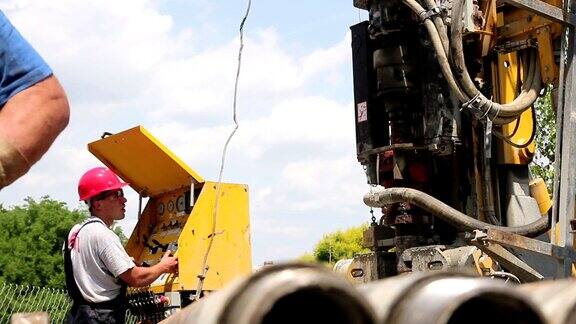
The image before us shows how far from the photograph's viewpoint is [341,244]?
24.3 m

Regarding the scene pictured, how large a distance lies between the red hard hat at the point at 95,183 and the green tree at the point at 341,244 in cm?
1623

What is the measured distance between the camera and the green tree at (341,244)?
22750mm

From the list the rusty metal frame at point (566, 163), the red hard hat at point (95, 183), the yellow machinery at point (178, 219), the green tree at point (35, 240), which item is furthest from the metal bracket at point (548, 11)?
the green tree at point (35, 240)

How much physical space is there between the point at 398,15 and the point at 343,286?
6113 millimetres

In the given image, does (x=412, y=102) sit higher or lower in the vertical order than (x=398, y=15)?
lower

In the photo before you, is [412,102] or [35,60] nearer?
[35,60]

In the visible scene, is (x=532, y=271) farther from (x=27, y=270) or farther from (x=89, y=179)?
(x=27, y=270)

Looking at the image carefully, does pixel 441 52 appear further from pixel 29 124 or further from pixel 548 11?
pixel 29 124

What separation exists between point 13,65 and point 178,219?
173 inches

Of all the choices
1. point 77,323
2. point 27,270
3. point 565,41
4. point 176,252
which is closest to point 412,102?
point 565,41

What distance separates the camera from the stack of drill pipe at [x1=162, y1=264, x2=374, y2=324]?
1306mm

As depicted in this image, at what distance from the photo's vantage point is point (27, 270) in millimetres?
27453

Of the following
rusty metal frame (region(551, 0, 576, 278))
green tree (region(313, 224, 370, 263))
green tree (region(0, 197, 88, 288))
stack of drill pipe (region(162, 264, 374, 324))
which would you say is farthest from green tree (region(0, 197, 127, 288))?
stack of drill pipe (region(162, 264, 374, 324))

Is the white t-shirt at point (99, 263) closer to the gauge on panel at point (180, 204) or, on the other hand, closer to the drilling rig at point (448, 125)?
the gauge on panel at point (180, 204)
